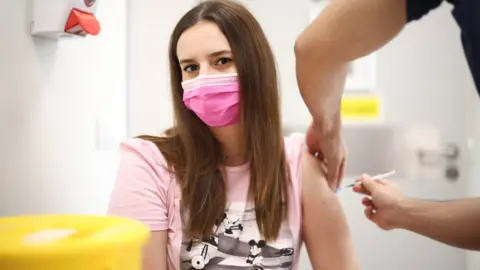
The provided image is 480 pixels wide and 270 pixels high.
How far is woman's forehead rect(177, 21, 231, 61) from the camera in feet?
3.67

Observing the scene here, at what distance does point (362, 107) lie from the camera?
2012 mm

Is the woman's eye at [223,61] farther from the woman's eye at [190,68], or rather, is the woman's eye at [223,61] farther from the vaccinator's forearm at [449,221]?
the vaccinator's forearm at [449,221]

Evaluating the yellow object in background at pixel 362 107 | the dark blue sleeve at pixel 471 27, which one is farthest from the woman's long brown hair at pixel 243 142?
the yellow object in background at pixel 362 107

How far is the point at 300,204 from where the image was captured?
1161mm

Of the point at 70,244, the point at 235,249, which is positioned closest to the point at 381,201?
the point at 235,249

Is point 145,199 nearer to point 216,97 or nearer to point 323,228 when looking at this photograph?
point 216,97

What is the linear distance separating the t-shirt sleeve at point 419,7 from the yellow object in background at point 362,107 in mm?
1405

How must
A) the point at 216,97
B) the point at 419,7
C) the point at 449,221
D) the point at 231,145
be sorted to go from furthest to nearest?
1. the point at 231,145
2. the point at 216,97
3. the point at 449,221
4. the point at 419,7

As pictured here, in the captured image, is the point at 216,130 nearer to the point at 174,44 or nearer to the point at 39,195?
the point at 174,44

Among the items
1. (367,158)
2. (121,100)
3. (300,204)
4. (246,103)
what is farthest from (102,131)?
(367,158)

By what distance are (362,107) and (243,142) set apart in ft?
3.18

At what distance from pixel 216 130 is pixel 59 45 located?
46cm

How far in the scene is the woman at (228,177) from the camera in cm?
109

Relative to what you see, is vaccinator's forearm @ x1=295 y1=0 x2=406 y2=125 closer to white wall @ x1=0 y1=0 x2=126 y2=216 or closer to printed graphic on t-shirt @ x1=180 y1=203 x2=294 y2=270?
printed graphic on t-shirt @ x1=180 y1=203 x2=294 y2=270
